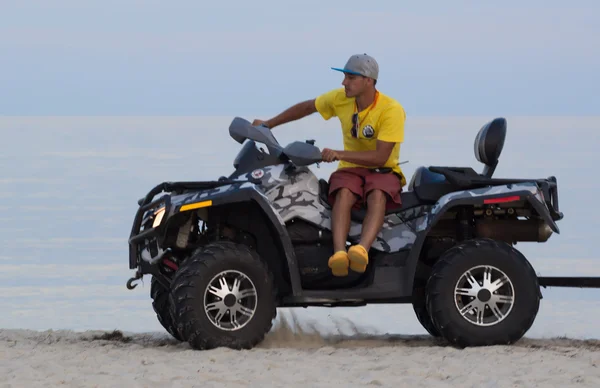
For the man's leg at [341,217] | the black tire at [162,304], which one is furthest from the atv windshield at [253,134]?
the black tire at [162,304]

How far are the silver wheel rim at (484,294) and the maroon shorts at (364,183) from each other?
0.83 meters

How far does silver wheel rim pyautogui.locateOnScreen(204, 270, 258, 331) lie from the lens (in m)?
12.0

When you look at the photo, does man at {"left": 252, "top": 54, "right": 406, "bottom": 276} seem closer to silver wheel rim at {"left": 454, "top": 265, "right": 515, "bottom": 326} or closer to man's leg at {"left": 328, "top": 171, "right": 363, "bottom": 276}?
man's leg at {"left": 328, "top": 171, "right": 363, "bottom": 276}

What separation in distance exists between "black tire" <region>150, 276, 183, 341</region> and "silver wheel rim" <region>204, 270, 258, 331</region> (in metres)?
0.96

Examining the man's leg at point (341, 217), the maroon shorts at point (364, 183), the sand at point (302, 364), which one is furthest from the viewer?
the maroon shorts at point (364, 183)

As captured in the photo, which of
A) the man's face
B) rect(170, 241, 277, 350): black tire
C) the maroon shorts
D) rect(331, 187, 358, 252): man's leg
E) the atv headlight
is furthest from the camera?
the man's face

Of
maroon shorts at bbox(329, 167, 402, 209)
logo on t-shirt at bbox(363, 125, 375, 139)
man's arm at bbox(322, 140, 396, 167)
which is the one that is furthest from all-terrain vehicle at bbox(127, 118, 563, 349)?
logo on t-shirt at bbox(363, 125, 375, 139)

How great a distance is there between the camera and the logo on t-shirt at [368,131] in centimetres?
Answer: 1233

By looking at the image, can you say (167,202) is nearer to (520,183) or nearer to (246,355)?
(246,355)

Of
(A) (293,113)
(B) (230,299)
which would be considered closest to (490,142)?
(A) (293,113)

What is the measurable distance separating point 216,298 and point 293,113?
1.90 m

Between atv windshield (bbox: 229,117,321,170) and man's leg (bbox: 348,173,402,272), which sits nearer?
man's leg (bbox: 348,173,402,272)

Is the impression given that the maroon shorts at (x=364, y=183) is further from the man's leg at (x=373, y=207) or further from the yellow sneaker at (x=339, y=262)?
the yellow sneaker at (x=339, y=262)

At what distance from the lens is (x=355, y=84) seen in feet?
40.4
